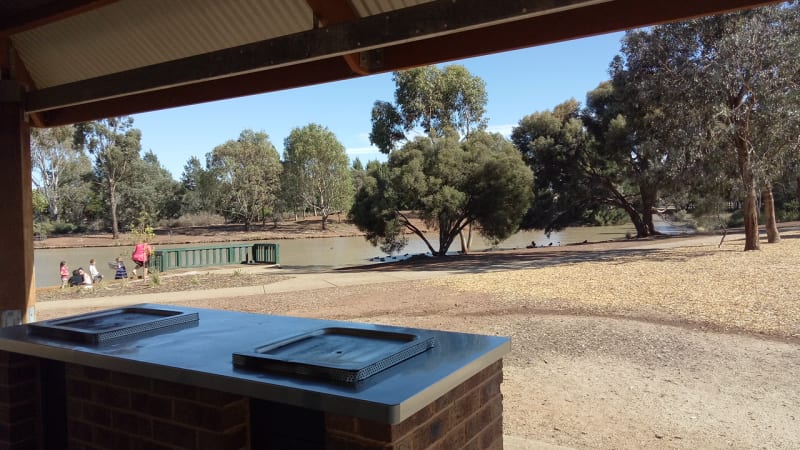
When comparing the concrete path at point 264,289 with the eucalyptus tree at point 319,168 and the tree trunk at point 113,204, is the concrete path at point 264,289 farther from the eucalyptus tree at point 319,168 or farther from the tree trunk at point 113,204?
the tree trunk at point 113,204

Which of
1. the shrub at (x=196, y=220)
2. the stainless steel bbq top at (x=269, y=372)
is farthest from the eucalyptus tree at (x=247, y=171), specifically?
the stainless steel bbq top at (x=269, y=372)

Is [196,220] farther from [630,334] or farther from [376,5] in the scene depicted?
[376,5]

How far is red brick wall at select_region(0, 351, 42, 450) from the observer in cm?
290

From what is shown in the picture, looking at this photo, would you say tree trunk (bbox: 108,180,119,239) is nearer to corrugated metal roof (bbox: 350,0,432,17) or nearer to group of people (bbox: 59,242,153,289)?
group of people (bbox: 59,242,153,289)

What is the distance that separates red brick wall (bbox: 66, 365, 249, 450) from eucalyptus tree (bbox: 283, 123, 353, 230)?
171ft

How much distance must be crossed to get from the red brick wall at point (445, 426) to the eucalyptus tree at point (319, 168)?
2071 inches

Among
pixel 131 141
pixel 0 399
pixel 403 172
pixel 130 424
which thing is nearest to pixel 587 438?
pixel 130 424

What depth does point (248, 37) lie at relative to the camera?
473 centimetres

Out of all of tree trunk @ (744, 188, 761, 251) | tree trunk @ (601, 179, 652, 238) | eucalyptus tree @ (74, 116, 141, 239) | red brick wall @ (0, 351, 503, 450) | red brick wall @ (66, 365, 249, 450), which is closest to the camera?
red brick wall @ (0, 351, 503, 450)

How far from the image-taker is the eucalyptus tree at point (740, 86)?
15.5m

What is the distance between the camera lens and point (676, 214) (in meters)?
29.3

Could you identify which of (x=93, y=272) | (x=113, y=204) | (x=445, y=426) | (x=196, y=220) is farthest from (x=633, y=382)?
(x=196, y=220)

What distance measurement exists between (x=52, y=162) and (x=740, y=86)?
6474 centimetres

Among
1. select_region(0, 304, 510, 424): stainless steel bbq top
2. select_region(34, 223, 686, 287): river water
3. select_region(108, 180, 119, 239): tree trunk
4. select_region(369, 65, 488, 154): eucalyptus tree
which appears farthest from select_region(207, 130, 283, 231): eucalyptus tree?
select_region(0, 304, 510, 424): stainless steel bbq top
